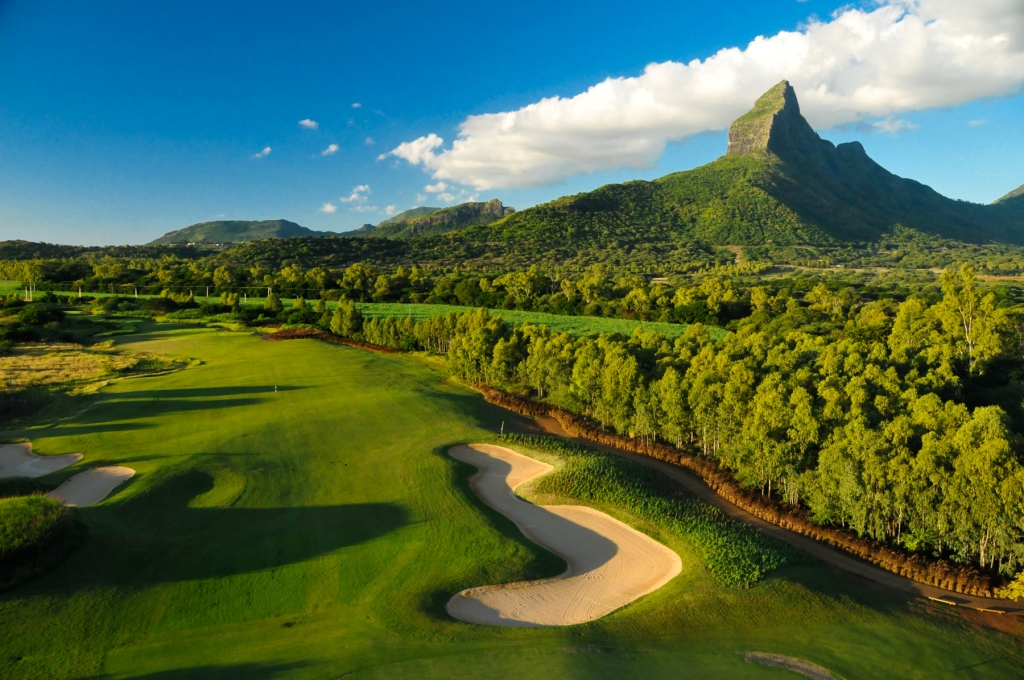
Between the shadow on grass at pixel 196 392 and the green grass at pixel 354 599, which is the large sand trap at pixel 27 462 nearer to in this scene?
the green grass at pixel 354 599

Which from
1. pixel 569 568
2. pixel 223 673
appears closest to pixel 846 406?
pixel 569 568

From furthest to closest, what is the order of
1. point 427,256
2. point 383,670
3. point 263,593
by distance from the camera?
point 427,256 < point 263,593 < point 383,670

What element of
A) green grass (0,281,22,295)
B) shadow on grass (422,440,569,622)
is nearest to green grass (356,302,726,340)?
shadow on grass (422,440,569,622)

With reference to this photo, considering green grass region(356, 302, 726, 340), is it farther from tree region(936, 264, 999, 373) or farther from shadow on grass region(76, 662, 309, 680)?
shadow on grass region(76, 662, 309, 680)

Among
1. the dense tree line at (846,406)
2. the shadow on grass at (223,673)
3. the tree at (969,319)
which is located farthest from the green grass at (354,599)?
the tree at (969,319)

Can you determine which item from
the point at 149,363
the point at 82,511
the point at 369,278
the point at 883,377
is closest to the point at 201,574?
the point at 82,511

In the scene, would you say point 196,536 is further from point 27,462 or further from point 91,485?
point 27,462

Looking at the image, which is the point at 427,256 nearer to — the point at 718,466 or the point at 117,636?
the point at 718,466
